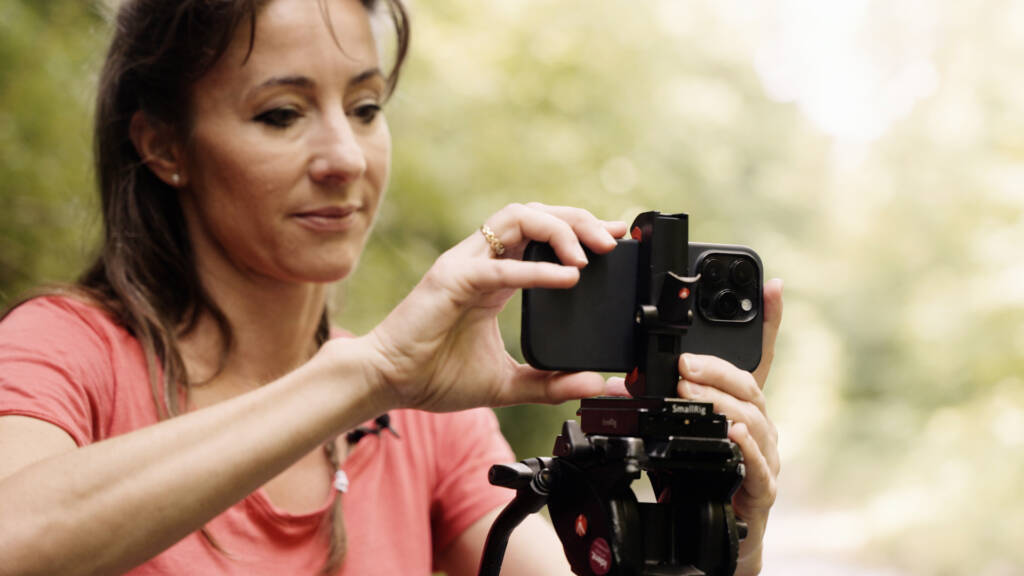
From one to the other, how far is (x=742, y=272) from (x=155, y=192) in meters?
1.02

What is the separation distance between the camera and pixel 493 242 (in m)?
1.06

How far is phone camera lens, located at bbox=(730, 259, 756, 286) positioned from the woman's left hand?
50 millimetres

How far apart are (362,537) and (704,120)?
351cm

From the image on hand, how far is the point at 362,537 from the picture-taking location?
58.1 inches

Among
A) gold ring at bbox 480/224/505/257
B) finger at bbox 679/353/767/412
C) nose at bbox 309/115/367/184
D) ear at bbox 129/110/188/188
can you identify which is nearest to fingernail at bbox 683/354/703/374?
finger at bbox 679/353/767/412

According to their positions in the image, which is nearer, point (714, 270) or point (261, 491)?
point (714, 270)

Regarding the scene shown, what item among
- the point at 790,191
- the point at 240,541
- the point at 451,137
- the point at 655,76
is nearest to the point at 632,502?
the point at 240,541

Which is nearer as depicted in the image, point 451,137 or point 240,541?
point 240,541

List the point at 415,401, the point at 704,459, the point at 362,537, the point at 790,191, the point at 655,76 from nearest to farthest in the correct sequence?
the point at 704,459 < the point at 415,401 < the point at 362,537 < the point at 655,76 < the point at 790,191

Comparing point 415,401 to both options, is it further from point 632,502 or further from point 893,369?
point 893,369

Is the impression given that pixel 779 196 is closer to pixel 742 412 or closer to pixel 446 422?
pixel 446 422


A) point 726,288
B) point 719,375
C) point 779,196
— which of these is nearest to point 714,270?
point 726,288

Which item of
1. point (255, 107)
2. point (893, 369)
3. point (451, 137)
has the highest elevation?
point (893, 369)

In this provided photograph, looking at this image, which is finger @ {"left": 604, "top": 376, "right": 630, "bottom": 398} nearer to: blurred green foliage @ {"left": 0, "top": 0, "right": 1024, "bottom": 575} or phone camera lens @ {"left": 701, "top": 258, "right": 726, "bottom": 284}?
phone camera lens @ {"left": 701, "top": 258, "right": 726, "bottom": 284}
